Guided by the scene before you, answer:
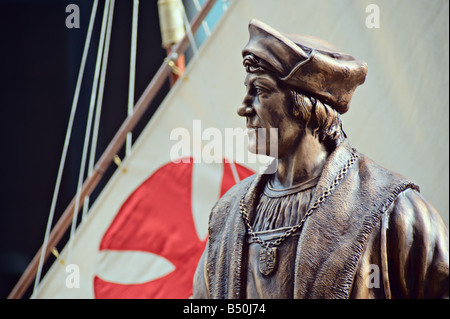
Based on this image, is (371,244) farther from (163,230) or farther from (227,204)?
(163,230)

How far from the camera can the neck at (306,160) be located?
5.92ft

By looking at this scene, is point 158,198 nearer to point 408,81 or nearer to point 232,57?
point 232,57

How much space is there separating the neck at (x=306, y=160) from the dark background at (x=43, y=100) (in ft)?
8.89

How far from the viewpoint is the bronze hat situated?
1.75m

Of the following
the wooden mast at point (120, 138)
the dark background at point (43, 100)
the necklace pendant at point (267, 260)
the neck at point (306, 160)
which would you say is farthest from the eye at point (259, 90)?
the dark background at point (43, 100)

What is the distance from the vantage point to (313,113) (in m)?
1.79

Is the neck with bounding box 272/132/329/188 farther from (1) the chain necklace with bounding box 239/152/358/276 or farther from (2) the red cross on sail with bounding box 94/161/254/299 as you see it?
(2) the red cross on sail with bounding box 94/161/254/299

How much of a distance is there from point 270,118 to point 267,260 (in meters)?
0.25

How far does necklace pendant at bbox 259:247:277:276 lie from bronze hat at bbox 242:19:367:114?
28 centimetres

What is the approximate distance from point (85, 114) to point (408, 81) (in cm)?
169

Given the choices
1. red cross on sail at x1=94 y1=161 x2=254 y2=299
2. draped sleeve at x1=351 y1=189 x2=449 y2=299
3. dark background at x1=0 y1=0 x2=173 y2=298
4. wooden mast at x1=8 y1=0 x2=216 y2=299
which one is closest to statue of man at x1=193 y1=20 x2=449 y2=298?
draped sleeve at x1=351 y1=189 x2=449 y2=299

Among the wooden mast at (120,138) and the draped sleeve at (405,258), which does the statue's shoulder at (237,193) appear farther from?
the wooden mast at (120,138)

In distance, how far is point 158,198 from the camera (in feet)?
11.5

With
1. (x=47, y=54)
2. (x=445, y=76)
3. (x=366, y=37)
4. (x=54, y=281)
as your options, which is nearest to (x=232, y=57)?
(x=366, y=37)
